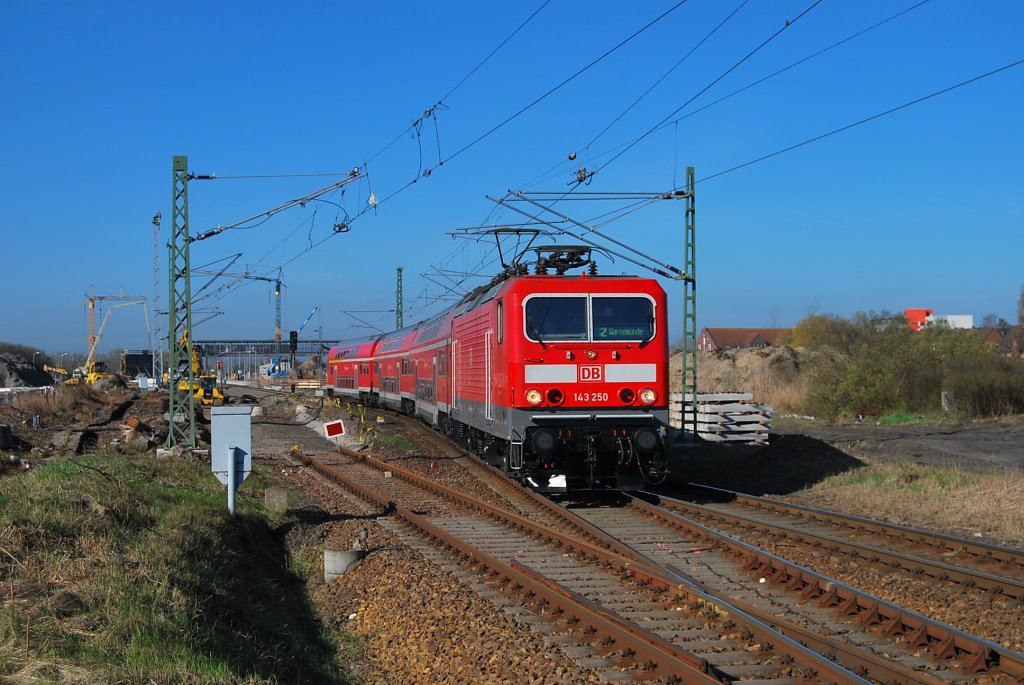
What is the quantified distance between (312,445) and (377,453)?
15.0ft

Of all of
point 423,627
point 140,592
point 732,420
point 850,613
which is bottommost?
point 423,627

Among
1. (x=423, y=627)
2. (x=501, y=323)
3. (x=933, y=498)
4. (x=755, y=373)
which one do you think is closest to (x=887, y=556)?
(x=423, y=627)

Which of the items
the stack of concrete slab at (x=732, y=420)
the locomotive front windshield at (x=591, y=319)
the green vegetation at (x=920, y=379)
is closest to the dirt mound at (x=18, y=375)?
the green vegetation at (x=920, y=379)

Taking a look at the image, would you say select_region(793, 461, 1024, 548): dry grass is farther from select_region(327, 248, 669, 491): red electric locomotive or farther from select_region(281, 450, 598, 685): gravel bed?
select_region(281, 450, 598, 685): gravel bed

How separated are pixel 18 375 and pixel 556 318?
224 feet

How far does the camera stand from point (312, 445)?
27141mm

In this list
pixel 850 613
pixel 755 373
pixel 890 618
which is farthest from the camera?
pixel 755 373

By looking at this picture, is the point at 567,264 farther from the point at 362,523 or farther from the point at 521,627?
the point at 521,627

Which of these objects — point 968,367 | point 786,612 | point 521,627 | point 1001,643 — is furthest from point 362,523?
point 968,367

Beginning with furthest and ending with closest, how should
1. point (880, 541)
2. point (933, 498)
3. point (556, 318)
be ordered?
point (556, 318), point (933, 498), point (880, 541)

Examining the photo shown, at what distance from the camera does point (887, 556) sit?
9.84 m

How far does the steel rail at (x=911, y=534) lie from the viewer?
966 centimetres

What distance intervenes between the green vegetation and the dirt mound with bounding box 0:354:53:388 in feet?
158

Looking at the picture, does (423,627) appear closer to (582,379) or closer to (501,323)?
(582,379)
